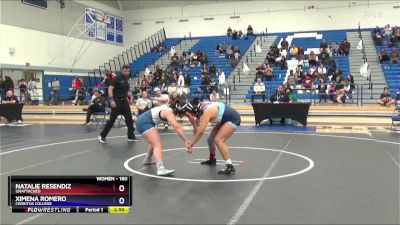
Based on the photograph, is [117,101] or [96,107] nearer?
[117,101]

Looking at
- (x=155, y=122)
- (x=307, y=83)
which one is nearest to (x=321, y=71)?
(x=307, y=83)

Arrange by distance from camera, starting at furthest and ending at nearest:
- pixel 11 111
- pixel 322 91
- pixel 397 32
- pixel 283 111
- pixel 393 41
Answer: pixel 397 32, pixel 393 41, pixel 322 91, pixel 11 111, pixel 283 111

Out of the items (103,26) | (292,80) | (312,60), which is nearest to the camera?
(292,80)

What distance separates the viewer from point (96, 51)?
34.2 meters

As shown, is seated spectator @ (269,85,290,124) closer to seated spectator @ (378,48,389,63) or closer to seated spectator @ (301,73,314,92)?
seated spectator @ (301,73,314,92)

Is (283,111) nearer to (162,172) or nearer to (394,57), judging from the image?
(162,172)

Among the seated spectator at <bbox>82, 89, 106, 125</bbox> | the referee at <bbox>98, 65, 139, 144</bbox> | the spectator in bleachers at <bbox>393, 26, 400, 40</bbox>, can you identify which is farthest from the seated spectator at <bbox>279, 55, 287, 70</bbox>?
the referee at <bbox>98, 65, 139, 144</bbox>

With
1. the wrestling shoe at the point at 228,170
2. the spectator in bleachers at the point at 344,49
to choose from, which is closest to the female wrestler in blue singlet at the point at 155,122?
the wrestling shoe at the point at 228,170

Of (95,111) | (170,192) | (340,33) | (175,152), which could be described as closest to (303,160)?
(175,152)

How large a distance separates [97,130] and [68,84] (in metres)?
17.1
